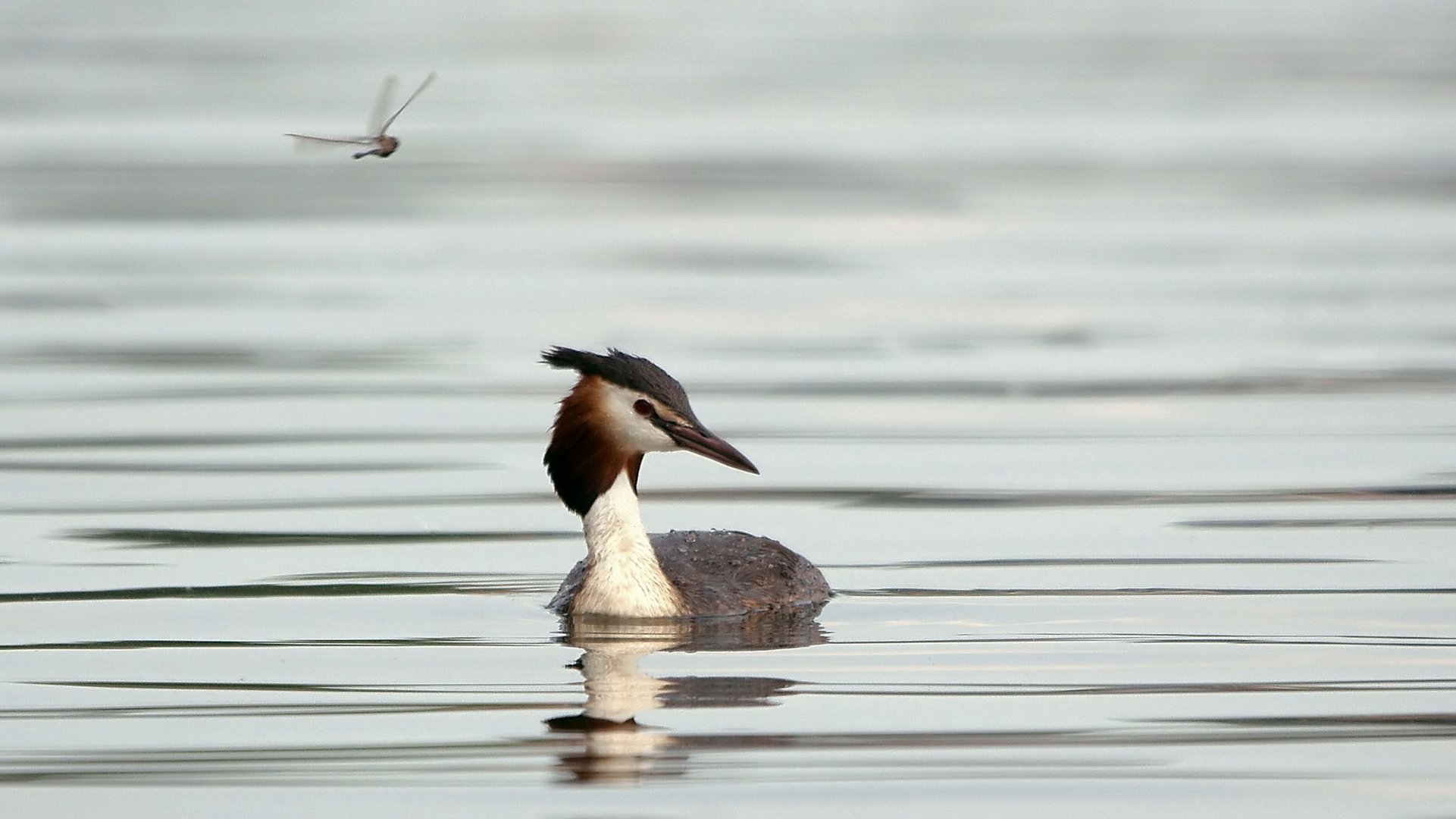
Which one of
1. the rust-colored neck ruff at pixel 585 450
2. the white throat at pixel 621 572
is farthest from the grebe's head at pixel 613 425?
the white throat at pixel 621 572

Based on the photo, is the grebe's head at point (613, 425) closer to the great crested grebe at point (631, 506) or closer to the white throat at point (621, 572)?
the great crested grebe at point (631, 506)

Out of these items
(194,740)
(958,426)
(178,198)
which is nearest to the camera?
(194,740)

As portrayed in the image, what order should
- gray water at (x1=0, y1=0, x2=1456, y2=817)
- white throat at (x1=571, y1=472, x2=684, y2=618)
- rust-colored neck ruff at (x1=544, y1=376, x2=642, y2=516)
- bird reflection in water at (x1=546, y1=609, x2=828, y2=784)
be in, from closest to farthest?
bird reflection in water at (x1=546, y1=609, x2=828, y2=784)
gray water at (x1=0, y1=0, x2=1456, y2=817)
white throat at (x1=571, y1=472, x2=684, y2=618)
rust-colored neck ruff at (x1=544, y1=376, x2=642, y2=516)

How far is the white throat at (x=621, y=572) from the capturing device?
11.1 metres

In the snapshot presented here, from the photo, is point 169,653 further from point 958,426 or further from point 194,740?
point 958,426

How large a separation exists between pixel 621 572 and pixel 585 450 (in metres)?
0.56

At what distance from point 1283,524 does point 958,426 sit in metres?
2.93

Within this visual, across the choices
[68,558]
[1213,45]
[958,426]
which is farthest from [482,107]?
[68,558]

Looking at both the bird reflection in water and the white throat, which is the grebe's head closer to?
the white throat

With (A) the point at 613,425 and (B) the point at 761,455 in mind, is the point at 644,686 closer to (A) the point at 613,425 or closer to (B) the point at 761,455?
(A) the point at 613,425

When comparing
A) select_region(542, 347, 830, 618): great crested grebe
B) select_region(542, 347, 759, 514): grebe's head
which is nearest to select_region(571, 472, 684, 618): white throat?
select_region(542, 347, 830, 618): great crested grebe

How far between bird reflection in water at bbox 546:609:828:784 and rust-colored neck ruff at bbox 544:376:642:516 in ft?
1.97

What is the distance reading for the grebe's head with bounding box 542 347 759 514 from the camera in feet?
36.6

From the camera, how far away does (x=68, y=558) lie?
12.3 meters
